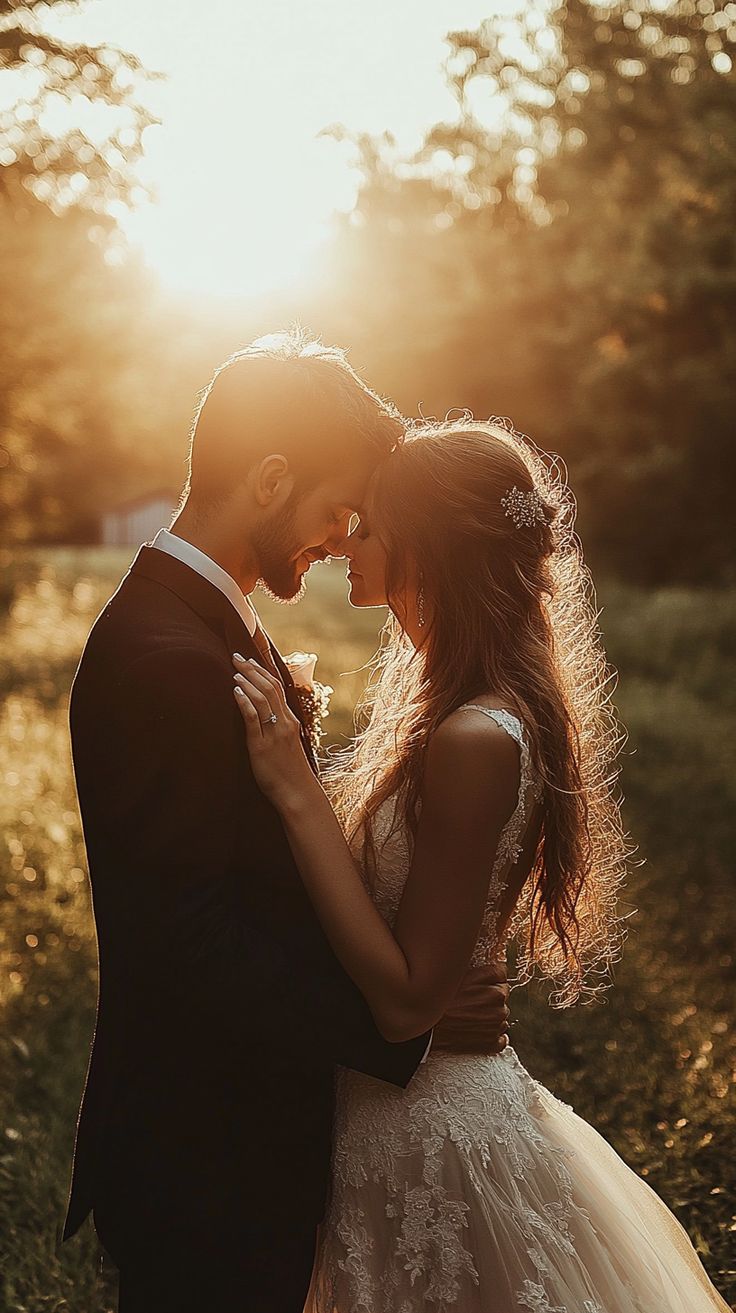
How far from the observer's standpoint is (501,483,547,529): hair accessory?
2.97m

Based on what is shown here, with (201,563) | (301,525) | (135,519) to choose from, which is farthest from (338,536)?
(135,519)

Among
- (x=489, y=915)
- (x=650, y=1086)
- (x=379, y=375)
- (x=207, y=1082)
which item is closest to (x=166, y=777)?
(x=207, y=1082)

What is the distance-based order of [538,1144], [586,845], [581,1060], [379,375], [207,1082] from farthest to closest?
[379,375] < [581,1060] < [586,845] < [538,1144] < [207,1082]

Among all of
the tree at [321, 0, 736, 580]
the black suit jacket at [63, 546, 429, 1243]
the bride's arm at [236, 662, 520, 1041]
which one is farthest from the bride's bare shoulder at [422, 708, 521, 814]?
the tree at [321, 0, 736, 580]

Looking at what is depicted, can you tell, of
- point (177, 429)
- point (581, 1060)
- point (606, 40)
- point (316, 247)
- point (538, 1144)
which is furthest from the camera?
point (177, 429)

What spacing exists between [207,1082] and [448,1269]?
0.67 meters

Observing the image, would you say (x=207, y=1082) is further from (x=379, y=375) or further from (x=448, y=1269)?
(x=379, y=375)

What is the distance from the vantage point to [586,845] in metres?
3.17

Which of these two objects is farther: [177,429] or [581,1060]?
[177,429]

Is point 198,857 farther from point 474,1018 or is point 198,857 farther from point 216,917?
point 474,1018

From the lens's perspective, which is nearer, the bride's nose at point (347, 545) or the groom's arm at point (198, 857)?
the groom's arm at point (198, 857)

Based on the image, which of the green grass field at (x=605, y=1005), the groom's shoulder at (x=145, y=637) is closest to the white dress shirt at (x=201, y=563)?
the groom's shoulder at (x=145, y=637)

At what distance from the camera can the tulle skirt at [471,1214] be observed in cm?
279

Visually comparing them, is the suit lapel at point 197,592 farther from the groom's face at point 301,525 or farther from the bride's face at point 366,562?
the bride's face at point 366,562
